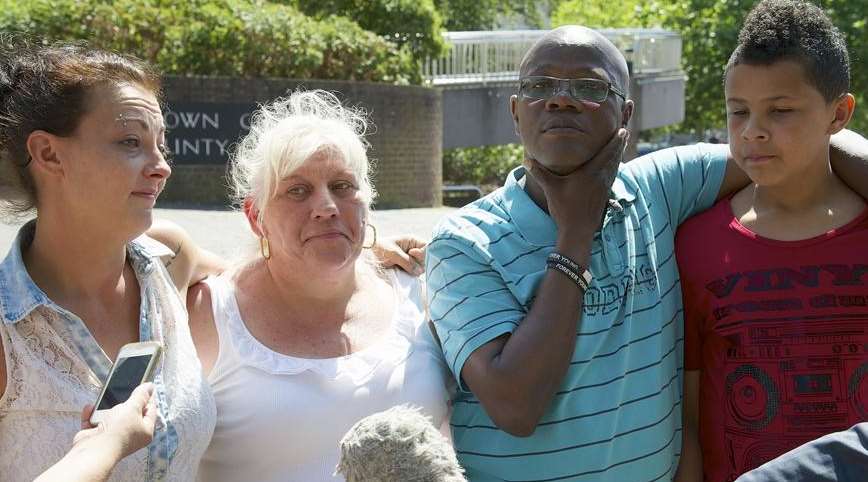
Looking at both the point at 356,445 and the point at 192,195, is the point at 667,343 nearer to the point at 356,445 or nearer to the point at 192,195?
the point at 356,445

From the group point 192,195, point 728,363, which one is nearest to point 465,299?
point 728,363

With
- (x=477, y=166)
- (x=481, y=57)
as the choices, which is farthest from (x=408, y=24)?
(x=477, y=166)

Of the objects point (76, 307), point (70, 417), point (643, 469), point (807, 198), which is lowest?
point (643, 469)

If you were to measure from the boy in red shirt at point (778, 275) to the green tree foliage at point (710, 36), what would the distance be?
822 inches

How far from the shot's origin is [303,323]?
315 cm

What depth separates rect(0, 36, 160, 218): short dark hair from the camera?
2580 mm

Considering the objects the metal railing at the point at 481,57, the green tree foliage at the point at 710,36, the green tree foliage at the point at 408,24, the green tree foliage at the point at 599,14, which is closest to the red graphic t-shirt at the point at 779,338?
the green tree foliage at the point at 408,24

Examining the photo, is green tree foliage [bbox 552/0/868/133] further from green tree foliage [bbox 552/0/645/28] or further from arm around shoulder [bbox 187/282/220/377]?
arm around shoulder [bbox 187/282/220/377]

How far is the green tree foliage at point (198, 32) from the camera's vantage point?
13.6m

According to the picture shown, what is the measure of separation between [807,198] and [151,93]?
182 centimetres

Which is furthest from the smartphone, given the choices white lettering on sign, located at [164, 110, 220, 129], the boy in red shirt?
white lettering on sign, located at [164, 110, 220, 129]

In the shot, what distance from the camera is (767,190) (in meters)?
2.95

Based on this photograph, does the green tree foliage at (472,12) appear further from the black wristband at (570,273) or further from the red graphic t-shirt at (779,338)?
the black wristband at (570,273)

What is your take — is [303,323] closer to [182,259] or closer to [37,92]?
[182,259]
